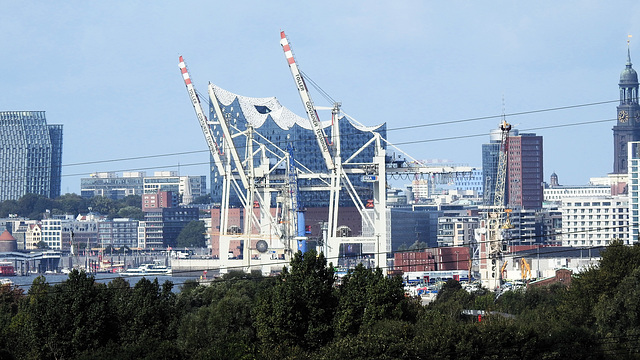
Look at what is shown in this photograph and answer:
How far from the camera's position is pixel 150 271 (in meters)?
145

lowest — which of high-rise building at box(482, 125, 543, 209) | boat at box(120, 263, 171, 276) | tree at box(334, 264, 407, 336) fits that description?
boat at box(120, 263, 171, 276)

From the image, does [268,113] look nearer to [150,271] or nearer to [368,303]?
[150,271]

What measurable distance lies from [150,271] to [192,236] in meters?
27.0

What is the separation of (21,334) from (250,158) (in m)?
52.8

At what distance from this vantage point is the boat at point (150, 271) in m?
142

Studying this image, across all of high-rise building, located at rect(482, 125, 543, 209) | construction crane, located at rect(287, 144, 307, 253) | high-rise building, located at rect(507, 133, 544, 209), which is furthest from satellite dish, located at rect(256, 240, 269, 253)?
high-rise building, located at rect(507, 133, 544, 209)

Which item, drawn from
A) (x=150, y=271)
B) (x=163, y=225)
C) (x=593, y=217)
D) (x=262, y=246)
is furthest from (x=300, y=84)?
(x=163, y=225)

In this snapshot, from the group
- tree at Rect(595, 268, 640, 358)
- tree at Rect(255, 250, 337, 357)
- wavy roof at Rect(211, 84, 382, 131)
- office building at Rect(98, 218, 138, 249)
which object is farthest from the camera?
office building at Rect(98, 218, 138, 249)

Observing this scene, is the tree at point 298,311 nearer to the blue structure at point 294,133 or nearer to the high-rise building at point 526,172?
the blue structure at point 294,133

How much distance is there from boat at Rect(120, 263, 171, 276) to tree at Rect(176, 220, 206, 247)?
17.8m

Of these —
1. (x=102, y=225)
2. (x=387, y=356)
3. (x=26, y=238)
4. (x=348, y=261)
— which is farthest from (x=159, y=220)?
(x=387, y=356)

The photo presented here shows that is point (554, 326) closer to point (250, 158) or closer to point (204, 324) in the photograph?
point (204, 324)

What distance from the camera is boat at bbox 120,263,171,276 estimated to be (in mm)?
141788

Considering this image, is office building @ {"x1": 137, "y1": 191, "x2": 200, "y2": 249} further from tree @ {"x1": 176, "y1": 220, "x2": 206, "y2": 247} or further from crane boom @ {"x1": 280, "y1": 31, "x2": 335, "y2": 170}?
crane boom @ {"x1": 280, "y1": 31, "x2": 335, "y2": 170}
